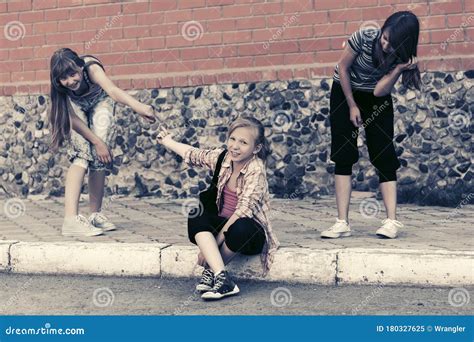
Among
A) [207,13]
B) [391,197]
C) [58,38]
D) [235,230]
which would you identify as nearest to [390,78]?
[391,197]

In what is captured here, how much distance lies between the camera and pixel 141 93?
850cm

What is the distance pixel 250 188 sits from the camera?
17.2 ft

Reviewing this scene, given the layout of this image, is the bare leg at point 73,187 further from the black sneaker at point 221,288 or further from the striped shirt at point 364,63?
the striped shirt at point 364,63

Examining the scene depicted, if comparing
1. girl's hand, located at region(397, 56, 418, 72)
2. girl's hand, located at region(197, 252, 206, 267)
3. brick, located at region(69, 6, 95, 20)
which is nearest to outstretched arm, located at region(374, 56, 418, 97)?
girl's hand, located at region(397, 56, 418, 72)

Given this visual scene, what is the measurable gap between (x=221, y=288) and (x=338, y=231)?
1.31 metres

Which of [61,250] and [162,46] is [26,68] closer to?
[162,46]

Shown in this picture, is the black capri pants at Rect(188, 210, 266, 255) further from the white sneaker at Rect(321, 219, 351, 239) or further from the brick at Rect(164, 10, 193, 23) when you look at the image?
the brick at Rect(164, 10, 193, 23)

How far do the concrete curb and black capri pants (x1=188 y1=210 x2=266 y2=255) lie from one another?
212 millimetres

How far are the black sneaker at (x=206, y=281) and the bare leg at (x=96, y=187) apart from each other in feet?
5.61

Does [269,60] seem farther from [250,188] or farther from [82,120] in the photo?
[250,188]

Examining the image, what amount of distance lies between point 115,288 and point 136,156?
323 centimetres

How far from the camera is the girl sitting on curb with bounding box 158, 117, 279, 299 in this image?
5117 millimetres

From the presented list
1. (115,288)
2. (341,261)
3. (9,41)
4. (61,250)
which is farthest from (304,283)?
(9,41)

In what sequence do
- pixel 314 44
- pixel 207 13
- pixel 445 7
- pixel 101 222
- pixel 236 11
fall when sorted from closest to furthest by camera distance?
pixel 101 222
pixel 445 7
pixel 314 44
pixel 236 11
pixel 207 13
